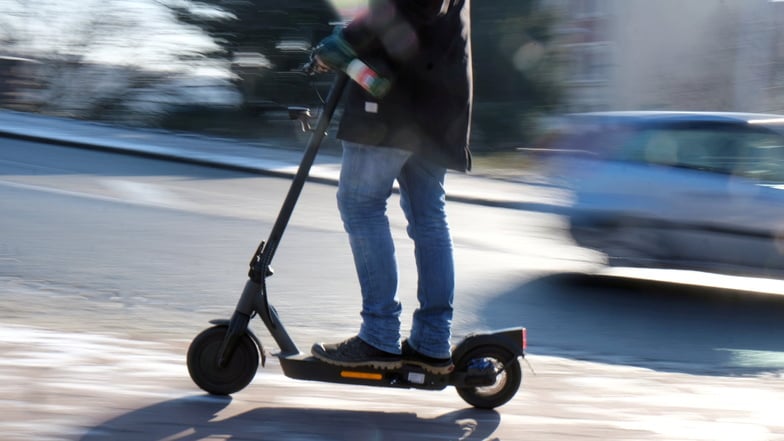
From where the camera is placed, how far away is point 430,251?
4402 millimetres

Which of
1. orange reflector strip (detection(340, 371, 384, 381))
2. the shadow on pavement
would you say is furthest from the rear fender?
the shadow on pavement

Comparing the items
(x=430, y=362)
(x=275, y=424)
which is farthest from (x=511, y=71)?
(x=275, y=424)

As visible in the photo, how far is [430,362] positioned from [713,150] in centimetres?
485

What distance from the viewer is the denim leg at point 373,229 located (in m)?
4.26

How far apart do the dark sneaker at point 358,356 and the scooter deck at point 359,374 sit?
16 millimetres

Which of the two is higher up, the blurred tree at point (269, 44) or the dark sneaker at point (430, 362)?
the blurred tree at point (269, 44)

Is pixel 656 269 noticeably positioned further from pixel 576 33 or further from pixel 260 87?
pixel 576 33

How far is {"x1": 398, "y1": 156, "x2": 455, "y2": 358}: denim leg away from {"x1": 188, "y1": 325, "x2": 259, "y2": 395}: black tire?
61cm

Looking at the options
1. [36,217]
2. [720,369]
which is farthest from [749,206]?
[36,217]

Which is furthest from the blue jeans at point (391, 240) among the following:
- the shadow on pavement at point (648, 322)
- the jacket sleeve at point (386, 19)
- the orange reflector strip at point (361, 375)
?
the shadow on pavement at point (648, 322)

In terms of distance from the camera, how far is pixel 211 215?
11.0 metres

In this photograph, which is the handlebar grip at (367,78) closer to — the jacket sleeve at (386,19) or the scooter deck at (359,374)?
the jacket sleeve at (386,19)

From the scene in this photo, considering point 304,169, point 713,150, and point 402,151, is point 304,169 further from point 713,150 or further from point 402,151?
point 713,150

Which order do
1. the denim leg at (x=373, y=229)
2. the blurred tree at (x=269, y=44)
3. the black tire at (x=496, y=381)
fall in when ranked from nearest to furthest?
the denim leg at (x=373, y=229)
the black tire at (x=496, y=381)
the blurred tree at (x=269, y=44)
